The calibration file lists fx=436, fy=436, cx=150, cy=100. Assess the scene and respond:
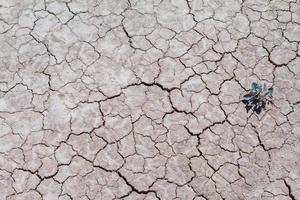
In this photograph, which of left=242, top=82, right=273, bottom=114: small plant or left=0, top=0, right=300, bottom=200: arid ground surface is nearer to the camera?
left=0, top=0, right=300, bottom=200: arid ground surface

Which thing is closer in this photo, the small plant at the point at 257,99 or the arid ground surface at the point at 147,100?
the arid ground surface at the point at 147,100

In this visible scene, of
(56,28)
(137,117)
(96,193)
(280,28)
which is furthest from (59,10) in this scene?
(280,28)

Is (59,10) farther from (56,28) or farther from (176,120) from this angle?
(176,120)

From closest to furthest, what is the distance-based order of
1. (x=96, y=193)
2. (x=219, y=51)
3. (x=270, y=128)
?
(x=96, y=193), (x=270, y=128), (x=219, y=51)

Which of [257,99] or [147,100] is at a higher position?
[257,99]
